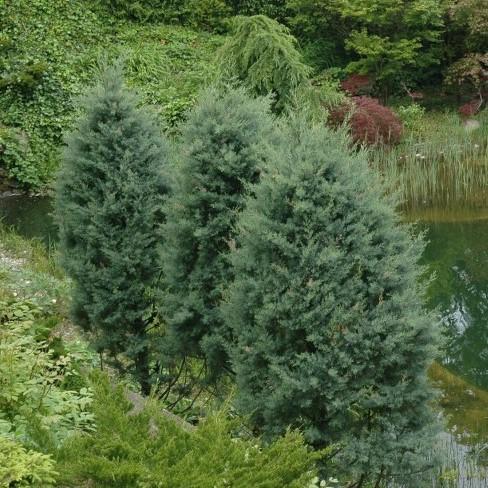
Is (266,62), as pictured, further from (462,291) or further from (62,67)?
(462,291)

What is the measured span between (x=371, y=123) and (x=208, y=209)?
9.39 meters

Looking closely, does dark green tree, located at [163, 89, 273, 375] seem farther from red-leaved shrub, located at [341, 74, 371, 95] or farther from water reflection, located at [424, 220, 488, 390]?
red-leaved shrub, located at [341, 74, 371, 95]

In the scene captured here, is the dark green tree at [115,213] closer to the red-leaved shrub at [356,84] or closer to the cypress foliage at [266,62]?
the cypress foliage at [266,62]

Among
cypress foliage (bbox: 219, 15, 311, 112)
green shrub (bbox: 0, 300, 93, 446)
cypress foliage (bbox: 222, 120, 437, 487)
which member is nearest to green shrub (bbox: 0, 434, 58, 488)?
green shrub (bbox: 0, 300, 93, 446)

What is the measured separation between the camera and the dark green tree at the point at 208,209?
4680mm

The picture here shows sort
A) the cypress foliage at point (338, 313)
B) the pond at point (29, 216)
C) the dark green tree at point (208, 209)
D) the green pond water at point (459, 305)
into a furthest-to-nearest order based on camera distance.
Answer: the pond at point (29, 216), the green pond water at point (459, 305), the dark green tree at point (208, 209), the cypress foliage at point (338, 313)

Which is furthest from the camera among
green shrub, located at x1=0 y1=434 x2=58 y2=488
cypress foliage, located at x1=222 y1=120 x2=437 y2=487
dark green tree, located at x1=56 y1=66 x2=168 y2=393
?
dark green tree, located at x1=56 y1=66 x2=168 y2=393

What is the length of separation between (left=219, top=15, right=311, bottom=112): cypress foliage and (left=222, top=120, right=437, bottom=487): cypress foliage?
9.50 metres

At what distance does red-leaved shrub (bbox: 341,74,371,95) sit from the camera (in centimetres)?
1706

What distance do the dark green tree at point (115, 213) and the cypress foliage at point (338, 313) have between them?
1749 mm

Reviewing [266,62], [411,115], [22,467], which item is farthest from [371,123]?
[22,467]

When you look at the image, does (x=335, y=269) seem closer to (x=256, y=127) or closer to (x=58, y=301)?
(x=256, y=127)

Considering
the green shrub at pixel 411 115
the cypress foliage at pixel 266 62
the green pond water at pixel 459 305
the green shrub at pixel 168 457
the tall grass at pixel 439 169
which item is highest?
the cypress foliage at pixel 266 62

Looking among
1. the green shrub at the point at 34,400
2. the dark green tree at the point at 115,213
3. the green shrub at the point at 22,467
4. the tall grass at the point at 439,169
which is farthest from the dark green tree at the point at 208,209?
the tall grass at the point at 439,169
